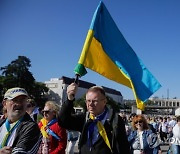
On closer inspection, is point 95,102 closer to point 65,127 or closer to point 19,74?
point 65,127

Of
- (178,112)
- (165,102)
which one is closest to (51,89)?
(165,102)

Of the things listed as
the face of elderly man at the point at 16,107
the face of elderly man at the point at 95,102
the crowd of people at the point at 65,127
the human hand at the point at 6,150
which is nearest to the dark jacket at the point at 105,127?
the crowd of people at the point at 65,127

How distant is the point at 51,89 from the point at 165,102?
64959 mm

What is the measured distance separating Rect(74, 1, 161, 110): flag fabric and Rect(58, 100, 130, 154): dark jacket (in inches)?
46.7

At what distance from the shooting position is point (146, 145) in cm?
673

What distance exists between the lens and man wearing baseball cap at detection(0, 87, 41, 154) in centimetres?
289

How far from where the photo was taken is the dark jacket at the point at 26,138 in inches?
113

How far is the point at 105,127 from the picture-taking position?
3.71 m

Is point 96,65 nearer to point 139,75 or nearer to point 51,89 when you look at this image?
point 139,75

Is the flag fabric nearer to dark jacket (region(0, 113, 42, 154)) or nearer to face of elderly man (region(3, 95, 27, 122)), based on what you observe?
face of elderly man (region(3, 95, 27, 122))

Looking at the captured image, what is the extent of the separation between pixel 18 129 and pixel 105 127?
1090 mm

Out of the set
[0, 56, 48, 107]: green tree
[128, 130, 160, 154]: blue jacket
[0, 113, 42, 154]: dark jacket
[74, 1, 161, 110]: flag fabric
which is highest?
[0, 56, 48, 107]: green tree

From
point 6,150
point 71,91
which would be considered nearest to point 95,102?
point 71,91

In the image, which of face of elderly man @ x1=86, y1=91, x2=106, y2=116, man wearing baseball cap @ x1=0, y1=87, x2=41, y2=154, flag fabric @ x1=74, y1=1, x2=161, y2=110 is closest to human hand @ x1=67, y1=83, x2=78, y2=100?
face of elderly man @ x1=86, y1=91, x2=106, y2=116
